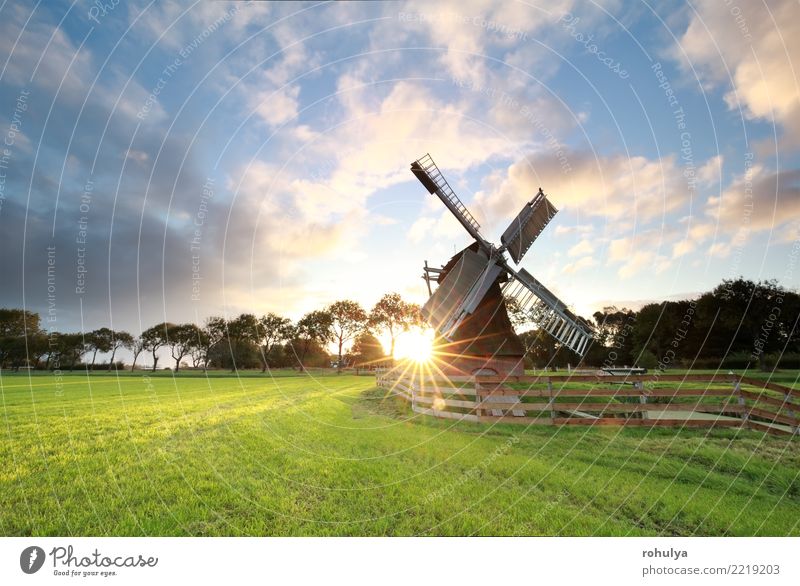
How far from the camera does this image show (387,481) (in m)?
6.32

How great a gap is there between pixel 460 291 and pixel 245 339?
251ft

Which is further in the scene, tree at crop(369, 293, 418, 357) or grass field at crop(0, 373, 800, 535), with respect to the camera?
tree at crop(369, 293, 418, 357)

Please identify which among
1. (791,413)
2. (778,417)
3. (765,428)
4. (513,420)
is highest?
(778,417)

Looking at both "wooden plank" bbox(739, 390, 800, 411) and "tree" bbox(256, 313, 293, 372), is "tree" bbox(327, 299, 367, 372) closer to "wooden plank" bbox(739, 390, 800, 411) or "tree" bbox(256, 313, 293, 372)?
"tree" bbox(256, 313, 293, 372)

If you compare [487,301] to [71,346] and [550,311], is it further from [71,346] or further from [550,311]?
[71,346]

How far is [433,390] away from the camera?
15461 millimetres

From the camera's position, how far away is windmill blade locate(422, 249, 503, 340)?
63.5ft

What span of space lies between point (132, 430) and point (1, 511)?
247 inches
